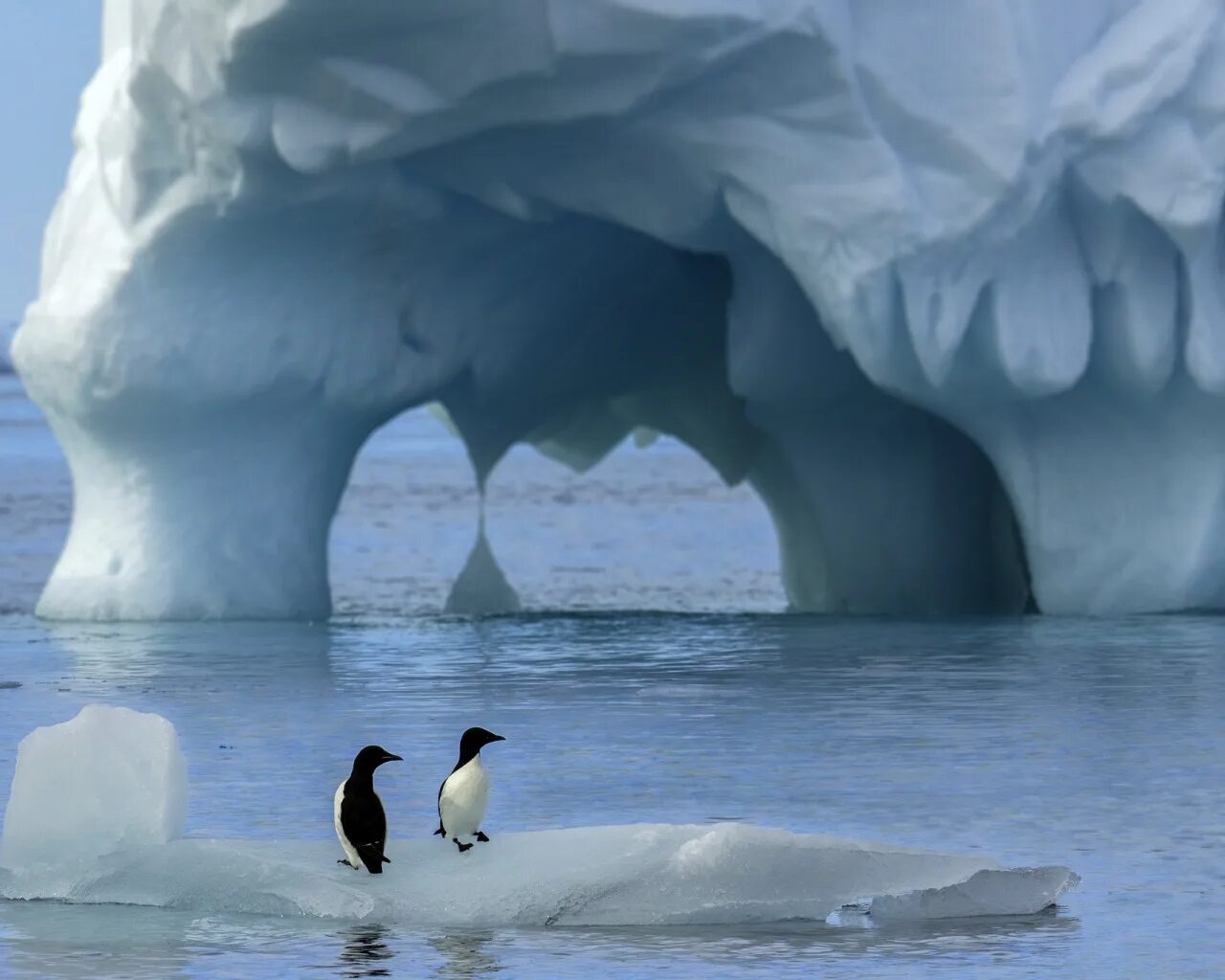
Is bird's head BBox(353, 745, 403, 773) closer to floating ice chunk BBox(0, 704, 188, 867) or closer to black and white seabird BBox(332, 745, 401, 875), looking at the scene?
black and white seabird BBox(332, 745, 401, 875)

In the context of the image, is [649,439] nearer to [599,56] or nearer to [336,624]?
[336,624]

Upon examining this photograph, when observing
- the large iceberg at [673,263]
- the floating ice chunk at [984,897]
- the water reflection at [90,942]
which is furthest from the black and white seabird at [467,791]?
the large iceberg at [673,263]

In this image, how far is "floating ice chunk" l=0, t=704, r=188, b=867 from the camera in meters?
5.89

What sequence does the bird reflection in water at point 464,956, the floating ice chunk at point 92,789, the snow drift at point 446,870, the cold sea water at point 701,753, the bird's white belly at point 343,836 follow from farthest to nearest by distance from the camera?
the floating ice chunk at point 92,789
the snow drift at point 446,870
the bird's white belly at point 343,836
the cold sea water at point 701,753
the bird reflection in water at point 464,956

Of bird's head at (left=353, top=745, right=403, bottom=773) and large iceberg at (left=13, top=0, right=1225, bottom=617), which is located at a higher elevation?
large iceberg at (left=13, top=0, right=1225, bottom=617)

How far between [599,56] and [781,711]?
3.21m

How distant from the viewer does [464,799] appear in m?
5.71

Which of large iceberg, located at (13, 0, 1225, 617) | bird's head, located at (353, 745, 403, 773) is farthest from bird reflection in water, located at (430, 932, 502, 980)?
large iceberg, located at (13, 0, 1225, 617)

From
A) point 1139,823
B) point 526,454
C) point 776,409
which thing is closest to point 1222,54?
point 776,409

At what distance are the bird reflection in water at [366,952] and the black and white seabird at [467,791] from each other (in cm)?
28

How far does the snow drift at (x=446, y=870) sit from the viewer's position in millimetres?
5645

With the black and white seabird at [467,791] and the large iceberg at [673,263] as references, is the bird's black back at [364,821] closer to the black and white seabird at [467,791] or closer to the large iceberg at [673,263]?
the black and white seabird at [467,791]

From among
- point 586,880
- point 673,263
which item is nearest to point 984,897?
point 586,880

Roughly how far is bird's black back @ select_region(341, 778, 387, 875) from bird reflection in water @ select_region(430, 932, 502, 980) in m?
0.23
